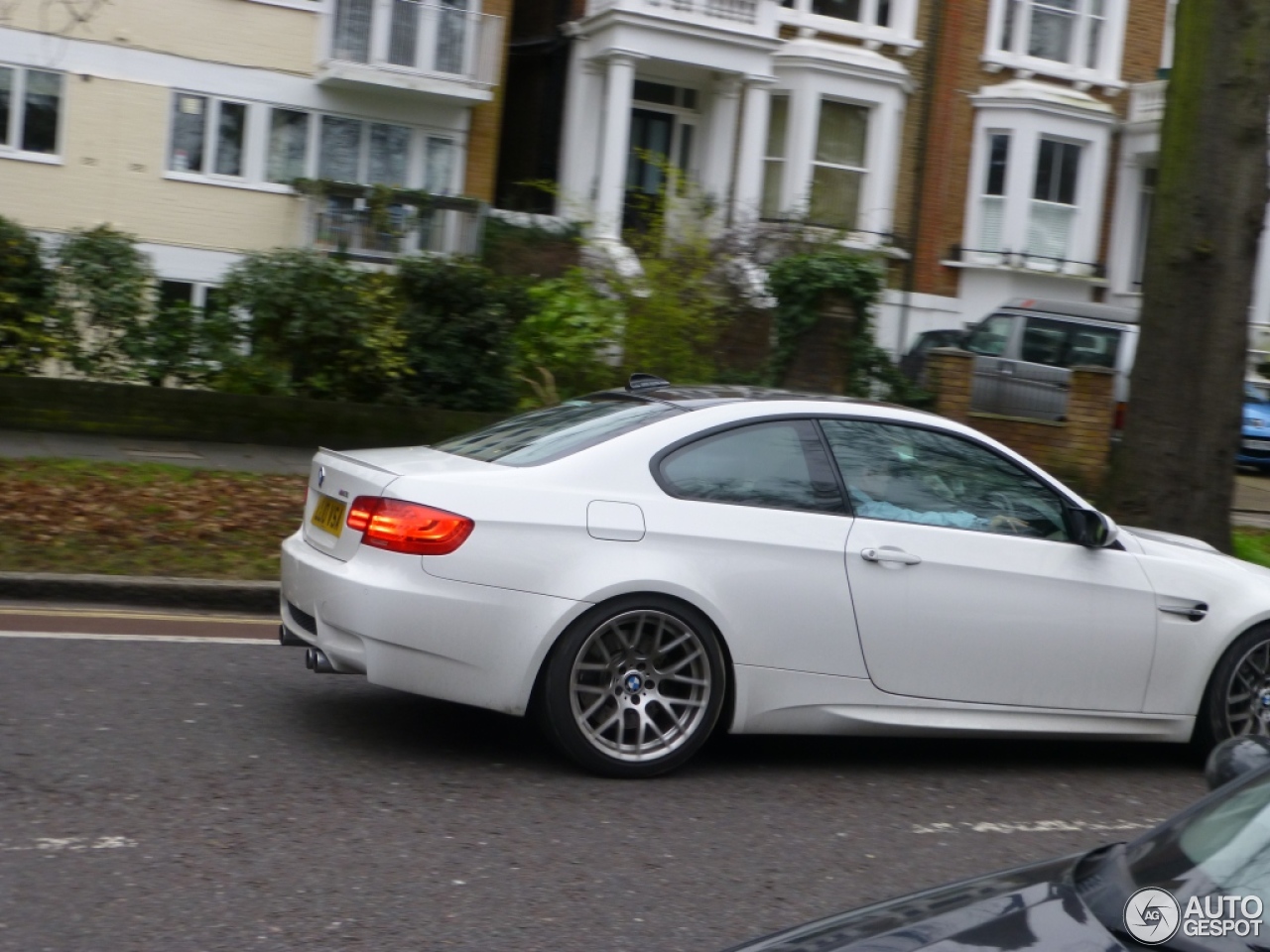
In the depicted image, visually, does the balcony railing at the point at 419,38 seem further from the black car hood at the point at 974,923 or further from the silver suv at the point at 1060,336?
the black car hood at the point at 974,923

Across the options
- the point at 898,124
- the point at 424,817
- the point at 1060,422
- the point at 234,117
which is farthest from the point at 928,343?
the point at 424,817

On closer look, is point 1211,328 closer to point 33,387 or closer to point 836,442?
point 836,442

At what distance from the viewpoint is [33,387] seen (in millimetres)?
13617

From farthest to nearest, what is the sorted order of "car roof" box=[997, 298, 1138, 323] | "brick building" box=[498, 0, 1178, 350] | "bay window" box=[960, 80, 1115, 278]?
1. "bay window" box=[960, 80, 1115, 278]
2. "brick building" box=[498, 0, 1178, 350]
3. "car roof" box=[997, 298, 1138, 323]

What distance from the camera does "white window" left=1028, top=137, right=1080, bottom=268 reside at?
2847 cm

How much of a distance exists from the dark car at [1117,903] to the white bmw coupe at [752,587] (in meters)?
2.85

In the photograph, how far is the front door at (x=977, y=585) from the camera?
6168mm

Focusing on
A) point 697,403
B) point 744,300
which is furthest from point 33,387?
point 697,403

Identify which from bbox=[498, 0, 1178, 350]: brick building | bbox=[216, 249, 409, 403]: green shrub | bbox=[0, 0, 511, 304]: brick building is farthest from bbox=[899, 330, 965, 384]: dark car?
bbox=[0, 0, 511, 304]: brick building

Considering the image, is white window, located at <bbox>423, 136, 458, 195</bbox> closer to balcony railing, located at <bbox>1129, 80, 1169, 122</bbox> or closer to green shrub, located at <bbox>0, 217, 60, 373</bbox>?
green shrub, located at <bbox>0, 217, 60, 373</bbox>

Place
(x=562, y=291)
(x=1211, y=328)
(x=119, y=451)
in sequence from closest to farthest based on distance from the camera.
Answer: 1. (x=1211, y=328)
2. (x=119, y=451)
3. (x=562, y=291)

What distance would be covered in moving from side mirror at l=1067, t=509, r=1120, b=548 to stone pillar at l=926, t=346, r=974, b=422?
32.0 feet

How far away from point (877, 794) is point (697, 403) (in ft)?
5.74

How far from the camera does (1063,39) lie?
1138 inches
